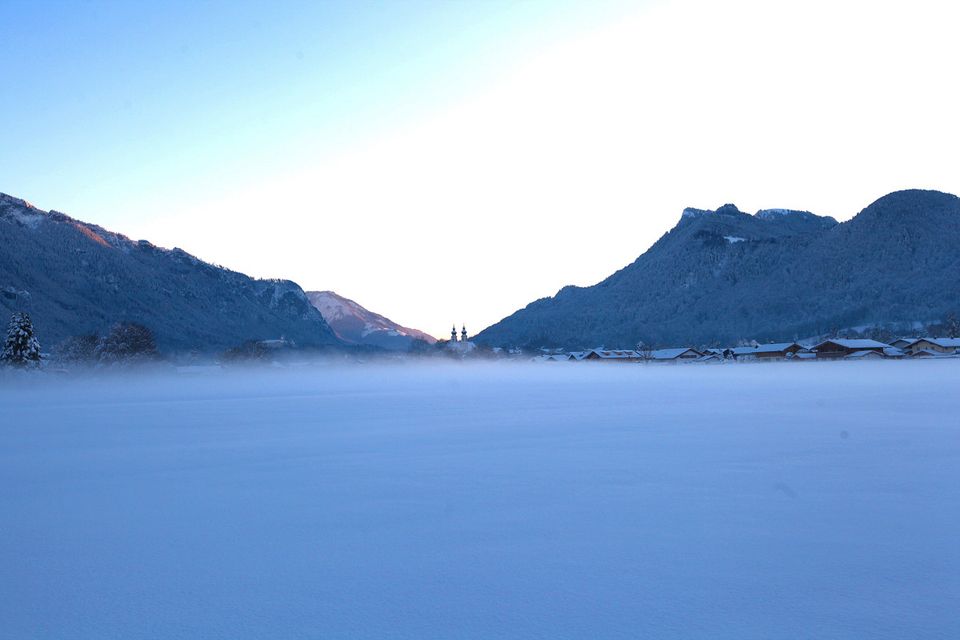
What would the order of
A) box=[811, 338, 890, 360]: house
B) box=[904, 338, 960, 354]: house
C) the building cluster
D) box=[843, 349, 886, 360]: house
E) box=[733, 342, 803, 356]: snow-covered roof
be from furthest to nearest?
box=[733, 342, 803, 356]: snow-covered roof < box=[811, 338, 890, 360]: house < box=[843, 349, 886, 360]: house < the building cluster < box=[904, 338, 960, 354]: house

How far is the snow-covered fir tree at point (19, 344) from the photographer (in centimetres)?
5259

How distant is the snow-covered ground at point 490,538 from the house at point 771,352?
91.6m

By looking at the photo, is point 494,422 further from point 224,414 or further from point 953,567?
point 953,567

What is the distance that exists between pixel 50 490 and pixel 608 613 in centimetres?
974

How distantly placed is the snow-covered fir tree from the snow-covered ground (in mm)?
45828

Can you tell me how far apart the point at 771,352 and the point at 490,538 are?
10877cm

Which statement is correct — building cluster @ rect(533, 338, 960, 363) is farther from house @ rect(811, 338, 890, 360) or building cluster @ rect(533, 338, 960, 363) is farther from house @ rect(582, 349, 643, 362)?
house @ rect(582, 349, 643, 362)

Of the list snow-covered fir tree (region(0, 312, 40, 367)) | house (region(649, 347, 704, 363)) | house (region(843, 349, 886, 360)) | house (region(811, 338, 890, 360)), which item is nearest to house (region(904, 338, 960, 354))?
house (region(811, 338, 890, 360))

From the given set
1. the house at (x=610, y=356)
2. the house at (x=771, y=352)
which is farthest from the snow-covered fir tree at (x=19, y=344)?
the house at (x=610, y=356)

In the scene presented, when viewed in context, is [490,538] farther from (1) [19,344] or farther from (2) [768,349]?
(2) [768,349]

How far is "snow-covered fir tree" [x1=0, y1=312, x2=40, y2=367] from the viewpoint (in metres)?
52.6

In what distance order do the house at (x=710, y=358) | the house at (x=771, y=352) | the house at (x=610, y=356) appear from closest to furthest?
the house at (x=771, y=352)
the house at (x=710, y=358)
the house at (x=610, y=356)

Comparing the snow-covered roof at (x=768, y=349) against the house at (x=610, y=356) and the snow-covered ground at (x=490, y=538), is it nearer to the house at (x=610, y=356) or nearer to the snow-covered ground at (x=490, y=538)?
the house at (x=610, y=356)

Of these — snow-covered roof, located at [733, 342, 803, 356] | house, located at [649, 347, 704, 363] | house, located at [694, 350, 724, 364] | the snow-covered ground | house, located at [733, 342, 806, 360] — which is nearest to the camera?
the snow-covered ground
